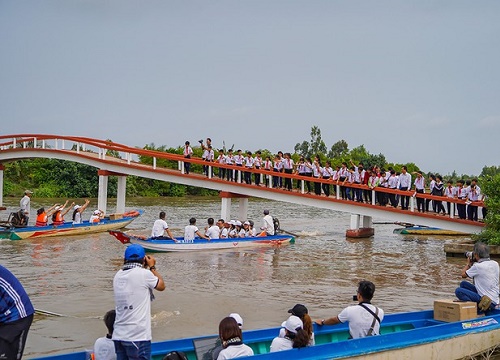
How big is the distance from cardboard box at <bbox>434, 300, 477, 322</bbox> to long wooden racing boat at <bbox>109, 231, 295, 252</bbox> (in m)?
11.4

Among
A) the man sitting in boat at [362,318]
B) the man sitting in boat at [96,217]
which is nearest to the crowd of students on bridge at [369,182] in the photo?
the man sitting in boat at [96,217]

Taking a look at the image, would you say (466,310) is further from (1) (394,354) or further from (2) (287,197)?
(2) (287,197)

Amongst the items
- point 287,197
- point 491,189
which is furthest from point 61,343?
point 287,197

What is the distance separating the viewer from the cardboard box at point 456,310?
8.84 metres

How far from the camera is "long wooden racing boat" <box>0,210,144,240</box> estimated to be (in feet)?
73.7

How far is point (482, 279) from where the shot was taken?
9.01 metres

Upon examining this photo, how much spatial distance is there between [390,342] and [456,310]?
1.94 m

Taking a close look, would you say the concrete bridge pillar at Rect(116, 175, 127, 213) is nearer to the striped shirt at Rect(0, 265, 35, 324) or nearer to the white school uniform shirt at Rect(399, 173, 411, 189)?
the white school uniform shirt at Rect(399, 173, 411, 189)

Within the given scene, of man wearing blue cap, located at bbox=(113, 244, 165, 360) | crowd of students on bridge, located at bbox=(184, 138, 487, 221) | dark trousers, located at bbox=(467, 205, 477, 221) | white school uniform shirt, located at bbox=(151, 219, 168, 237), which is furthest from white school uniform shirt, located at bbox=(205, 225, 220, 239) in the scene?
man wearing blue cap, located at bbox=(113, 244, 165, 360)

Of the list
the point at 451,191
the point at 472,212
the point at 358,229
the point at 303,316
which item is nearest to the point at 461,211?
the point at 472,212

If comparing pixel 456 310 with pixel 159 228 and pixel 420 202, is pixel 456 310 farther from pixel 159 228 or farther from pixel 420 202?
pixel 420 202

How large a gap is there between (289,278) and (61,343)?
7746 millimetres

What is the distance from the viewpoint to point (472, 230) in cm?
2028

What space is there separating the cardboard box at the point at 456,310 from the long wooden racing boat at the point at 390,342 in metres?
0.14
